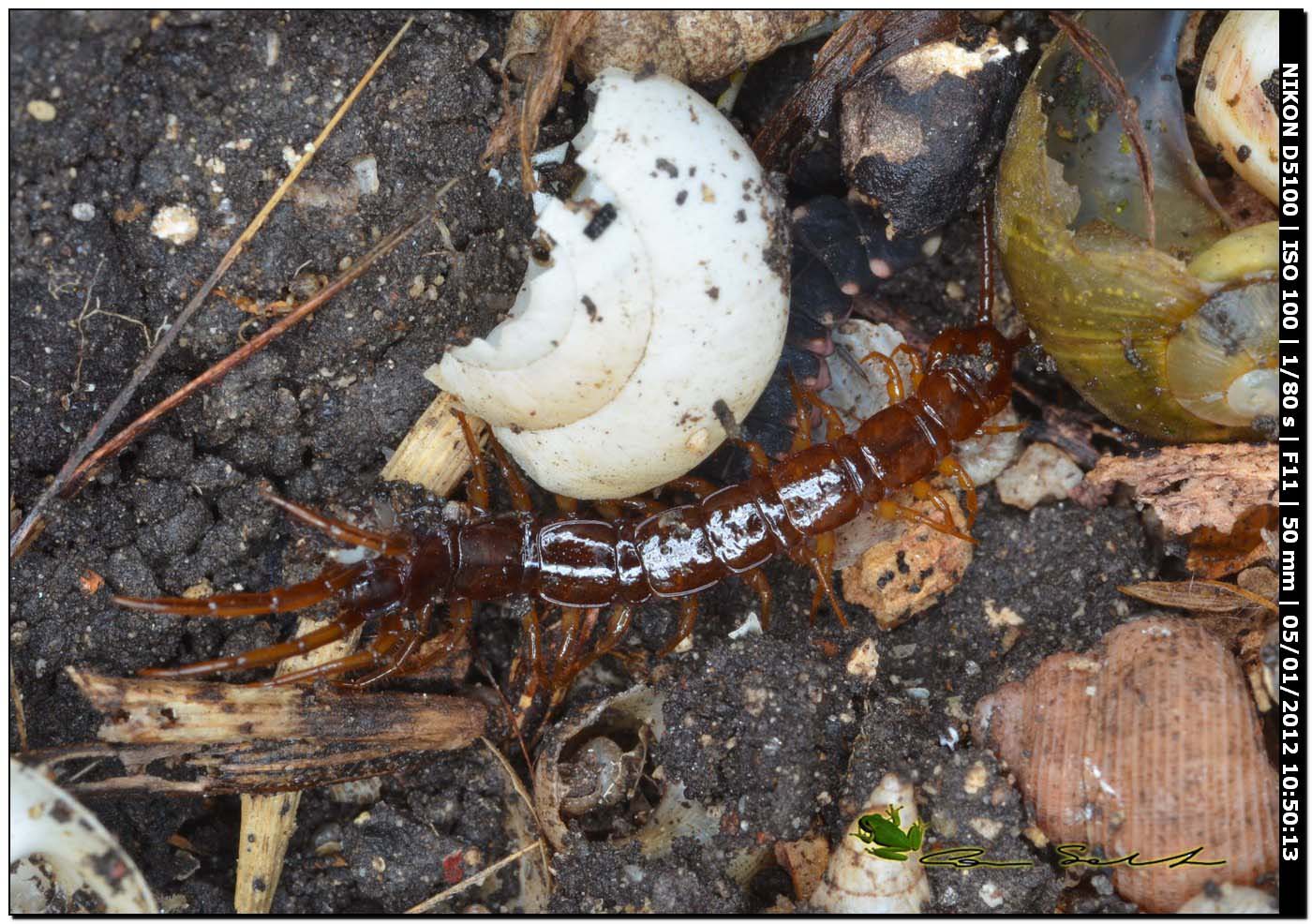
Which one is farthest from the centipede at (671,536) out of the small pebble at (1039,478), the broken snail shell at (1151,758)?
the broken snail shell at (1151,758)

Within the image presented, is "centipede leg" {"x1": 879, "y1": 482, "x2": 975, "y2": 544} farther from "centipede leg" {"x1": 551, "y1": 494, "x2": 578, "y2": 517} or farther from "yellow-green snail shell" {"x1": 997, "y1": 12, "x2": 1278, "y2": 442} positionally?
"centipede leg" {"x1": 551, "y1": 494, "x2": 578, "y2": 517}

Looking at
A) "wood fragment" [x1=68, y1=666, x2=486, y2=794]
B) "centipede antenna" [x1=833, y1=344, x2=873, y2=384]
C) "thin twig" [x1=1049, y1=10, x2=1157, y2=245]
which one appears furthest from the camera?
"centipede antenna" [x1=833, y1=344, x2=873, y2=384]

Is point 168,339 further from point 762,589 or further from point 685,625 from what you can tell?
point 762,589

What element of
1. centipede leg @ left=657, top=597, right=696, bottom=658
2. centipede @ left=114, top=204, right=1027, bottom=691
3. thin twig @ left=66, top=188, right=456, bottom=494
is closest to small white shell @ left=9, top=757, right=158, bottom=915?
centipede @ left=114, top=204, right=1027, bottom=691

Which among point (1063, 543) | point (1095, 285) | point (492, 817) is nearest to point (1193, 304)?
point (1095, 285)

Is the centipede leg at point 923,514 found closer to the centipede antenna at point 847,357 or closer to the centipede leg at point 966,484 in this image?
the centipede leg at point 966,484
